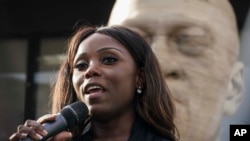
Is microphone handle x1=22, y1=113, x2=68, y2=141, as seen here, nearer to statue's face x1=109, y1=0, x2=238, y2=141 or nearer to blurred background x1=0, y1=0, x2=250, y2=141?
statue's face x1=109, y1=0, x2=238, y2=141

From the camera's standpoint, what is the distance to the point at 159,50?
274 centimetres

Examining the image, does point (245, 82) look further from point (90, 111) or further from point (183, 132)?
point (90, 111)

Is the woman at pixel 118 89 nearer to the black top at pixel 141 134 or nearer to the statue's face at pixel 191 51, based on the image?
the black top at pixel 141 134

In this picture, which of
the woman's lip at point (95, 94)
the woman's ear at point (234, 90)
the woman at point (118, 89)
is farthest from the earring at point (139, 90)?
the woman's ear at point (234, 90)

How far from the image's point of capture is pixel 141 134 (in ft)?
4.62

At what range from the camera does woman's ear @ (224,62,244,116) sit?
9.93ft

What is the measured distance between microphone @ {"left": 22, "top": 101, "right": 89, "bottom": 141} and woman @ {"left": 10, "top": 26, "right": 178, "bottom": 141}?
0.02 meters

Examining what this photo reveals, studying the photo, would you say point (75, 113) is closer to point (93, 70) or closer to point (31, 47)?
point (93, 70)

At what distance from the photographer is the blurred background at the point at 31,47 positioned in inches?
153

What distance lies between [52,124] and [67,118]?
0.04 m

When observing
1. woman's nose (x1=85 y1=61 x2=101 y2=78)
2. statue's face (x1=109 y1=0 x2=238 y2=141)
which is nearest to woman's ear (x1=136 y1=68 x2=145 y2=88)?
woman's nose (x1=85 y1=61 x2=101 y2=78)

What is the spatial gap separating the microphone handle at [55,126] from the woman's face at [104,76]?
0.26 ft

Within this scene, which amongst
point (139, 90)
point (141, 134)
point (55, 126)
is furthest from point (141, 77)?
point (55, 126)

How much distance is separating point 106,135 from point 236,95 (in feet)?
5.79
